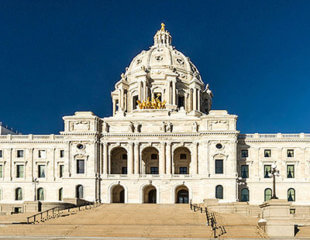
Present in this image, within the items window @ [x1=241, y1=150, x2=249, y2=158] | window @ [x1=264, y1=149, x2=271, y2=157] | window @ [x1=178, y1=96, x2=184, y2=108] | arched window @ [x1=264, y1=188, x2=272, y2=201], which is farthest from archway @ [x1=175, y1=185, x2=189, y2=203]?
window @ [x1=178, y1=96, x2=184, y2=108]

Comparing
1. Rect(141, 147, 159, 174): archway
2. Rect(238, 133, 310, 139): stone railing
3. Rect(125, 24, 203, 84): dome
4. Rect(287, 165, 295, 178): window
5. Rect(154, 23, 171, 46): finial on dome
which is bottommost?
Rect(287, 165, 295, 178): window

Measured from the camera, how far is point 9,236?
40.2m

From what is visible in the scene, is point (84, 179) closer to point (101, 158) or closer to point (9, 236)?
point (101, 158)

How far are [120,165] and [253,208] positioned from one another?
108 feet

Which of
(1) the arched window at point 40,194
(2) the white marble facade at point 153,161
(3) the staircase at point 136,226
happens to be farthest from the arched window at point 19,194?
(3) the staircase at point 136,226

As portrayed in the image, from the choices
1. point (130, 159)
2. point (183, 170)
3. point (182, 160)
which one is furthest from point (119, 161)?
point (183, 170)

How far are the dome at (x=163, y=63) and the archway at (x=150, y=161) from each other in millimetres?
22802

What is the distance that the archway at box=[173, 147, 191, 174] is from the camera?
83188 mm

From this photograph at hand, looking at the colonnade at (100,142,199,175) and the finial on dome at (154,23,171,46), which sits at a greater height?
the finial on dome at (154,23,171,46)

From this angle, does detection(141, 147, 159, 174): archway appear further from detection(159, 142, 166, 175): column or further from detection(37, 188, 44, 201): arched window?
detection(37, 188, 44, 201): arched window

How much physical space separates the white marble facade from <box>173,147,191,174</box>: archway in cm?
18

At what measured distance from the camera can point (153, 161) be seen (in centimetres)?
8400

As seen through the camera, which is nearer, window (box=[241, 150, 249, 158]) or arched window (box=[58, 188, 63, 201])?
window (box=[241, 150, 249, 158])

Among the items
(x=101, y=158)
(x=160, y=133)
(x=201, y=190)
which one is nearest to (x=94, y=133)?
(x=101, y=158)
